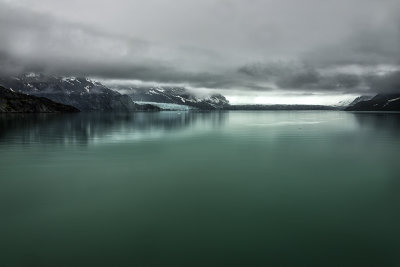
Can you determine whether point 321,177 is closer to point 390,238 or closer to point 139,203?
point 390,238

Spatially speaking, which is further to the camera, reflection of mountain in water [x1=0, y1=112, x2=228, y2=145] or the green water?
reflection of mountain in water [x1=0, y1=112, x2=228, y2=145]

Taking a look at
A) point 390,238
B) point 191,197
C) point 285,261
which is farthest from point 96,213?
point 390,238

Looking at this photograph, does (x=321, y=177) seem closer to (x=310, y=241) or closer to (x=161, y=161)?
(x=310, y=241)

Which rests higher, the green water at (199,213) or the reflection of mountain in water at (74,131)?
the reflection of mountain in water at (74,131)

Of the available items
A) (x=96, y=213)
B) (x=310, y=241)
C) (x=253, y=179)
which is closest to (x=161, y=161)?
(x=253, y=179)

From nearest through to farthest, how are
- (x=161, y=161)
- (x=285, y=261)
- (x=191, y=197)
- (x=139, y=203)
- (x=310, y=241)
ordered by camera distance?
(x=285, y=261)
(x=310, y=241)
(x=139, y=203)
(x=191, y=197)
(x=161, y=161)

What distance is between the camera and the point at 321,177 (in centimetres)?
2895

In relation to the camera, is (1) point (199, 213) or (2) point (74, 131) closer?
(1) point (199, 213)

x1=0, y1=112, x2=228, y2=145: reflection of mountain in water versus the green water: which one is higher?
x1=0, y1=112, x2=228, y2=145: reflection of mountain in water

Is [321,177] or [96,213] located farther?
[321,177]

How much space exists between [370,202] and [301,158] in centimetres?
1942

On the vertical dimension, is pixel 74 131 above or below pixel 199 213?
above

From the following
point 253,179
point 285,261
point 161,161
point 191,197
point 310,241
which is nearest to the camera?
point 285,261

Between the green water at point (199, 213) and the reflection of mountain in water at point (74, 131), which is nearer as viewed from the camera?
the green water at point (199, 213)
